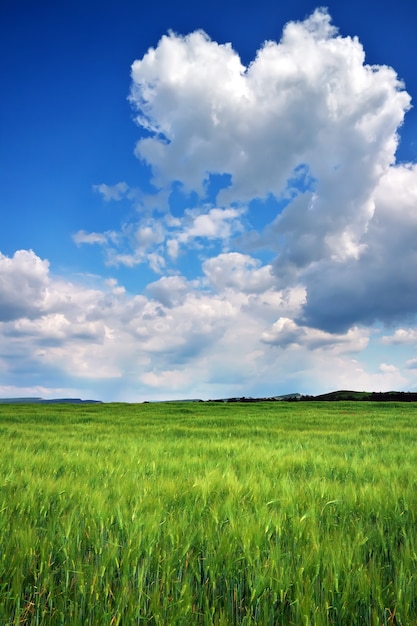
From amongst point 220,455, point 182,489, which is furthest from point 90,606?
point 220,455

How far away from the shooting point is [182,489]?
474 cm

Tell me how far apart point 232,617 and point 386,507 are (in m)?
2.50

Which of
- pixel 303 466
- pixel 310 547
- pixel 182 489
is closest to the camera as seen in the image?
pixel 310 547

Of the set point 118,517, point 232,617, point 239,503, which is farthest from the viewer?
point 239,503

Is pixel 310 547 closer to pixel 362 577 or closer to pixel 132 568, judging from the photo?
pixel 362 577

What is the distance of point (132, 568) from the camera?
2707 millimetres

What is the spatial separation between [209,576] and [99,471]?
148 inches

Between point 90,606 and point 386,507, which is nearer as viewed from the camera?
point 90,606

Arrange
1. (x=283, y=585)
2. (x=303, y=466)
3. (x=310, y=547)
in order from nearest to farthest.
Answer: (x=283, y=585) < (x=310, y=547) < (x=303, y=466)

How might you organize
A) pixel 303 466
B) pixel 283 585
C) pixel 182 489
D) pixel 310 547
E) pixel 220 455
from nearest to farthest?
pixel 283 585, pixel 310 547, pixel 182 489, pixel 303 466, pixel 220 455

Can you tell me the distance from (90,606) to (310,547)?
160cm

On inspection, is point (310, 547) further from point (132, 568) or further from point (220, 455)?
point (220, 455)

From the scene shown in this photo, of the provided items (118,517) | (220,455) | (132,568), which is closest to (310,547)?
(132,568)

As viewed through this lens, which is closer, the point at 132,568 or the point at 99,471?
the point at 132,568
